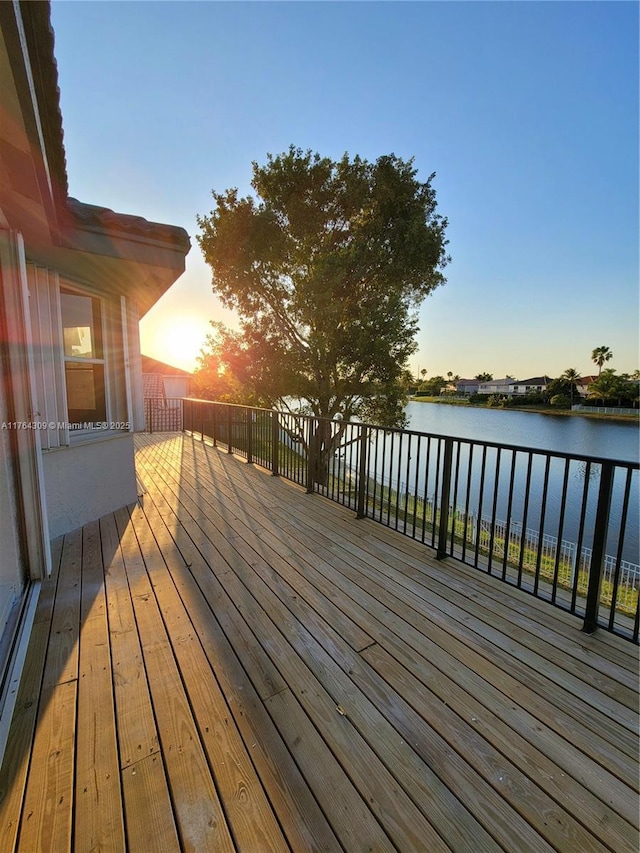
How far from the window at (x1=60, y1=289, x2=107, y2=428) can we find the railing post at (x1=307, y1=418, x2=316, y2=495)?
7.49 ft

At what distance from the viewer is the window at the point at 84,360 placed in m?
3.37

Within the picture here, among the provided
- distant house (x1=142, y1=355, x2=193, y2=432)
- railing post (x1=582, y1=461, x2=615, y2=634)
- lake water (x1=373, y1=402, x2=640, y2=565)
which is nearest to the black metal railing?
railing post (x1=582, y1=461, x2=615, y2=634)

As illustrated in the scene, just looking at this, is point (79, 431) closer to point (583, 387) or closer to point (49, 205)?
point (49, 205)

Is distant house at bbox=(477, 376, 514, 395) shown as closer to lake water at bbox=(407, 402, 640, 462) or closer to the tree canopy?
lake water at bbox=(407, 402, 640, 462)

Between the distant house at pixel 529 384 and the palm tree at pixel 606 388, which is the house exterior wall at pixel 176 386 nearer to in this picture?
the palm tree at pixel 606 388

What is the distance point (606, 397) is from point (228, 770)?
35577 mm

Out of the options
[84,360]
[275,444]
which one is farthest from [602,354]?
[84,360]

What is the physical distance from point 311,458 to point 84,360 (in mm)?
2689

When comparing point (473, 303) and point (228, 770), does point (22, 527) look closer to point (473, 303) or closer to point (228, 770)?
point (228, 770)

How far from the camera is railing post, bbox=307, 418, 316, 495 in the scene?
4.34 m

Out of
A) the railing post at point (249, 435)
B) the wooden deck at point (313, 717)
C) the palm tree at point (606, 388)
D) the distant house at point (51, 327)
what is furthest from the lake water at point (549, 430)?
the wooden deck at point (313, 717)

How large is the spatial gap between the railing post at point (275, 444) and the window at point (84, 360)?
213cm

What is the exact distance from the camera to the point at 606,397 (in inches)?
1091

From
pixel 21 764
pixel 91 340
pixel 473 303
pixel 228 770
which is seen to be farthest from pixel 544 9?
pixel 473 303
